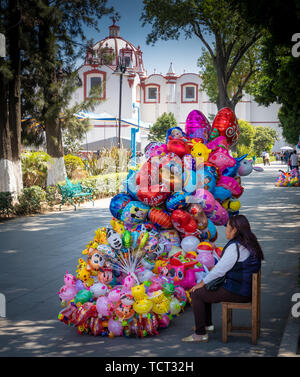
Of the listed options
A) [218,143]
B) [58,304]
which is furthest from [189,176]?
[58,304]

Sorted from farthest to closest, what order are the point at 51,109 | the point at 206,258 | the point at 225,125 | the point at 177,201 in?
the point at 51,109
the point at 225,125
the point at 177,201
the point at 206,258

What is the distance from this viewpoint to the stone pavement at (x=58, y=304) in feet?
16.1

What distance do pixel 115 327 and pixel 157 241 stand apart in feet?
4.08

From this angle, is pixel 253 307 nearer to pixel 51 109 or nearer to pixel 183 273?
pixel 183 273

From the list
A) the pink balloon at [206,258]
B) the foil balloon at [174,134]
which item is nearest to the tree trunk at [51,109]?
the foil balloon at [174,134]

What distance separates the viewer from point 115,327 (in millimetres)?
5246

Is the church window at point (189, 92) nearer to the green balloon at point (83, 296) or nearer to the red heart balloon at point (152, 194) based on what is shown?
the red heart balloon at point (152, 194)

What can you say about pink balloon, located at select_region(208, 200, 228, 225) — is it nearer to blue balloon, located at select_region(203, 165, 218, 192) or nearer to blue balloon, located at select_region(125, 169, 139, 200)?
blue balloon, located at select_region(203, 165, 218, 192)

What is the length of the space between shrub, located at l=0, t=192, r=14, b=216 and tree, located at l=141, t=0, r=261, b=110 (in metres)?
12.2

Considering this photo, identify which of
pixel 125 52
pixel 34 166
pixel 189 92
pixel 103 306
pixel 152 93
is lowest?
pixel 103 306

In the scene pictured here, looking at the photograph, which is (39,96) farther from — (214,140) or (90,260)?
(90,260)

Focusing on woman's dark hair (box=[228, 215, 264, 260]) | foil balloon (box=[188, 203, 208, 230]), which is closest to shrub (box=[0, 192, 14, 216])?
foil balloon (box=[188, 203, 208, 230])

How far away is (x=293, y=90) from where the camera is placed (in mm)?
9242

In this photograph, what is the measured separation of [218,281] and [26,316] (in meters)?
2.44
